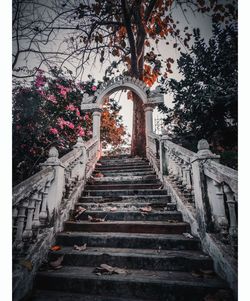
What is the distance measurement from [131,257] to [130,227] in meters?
0.62

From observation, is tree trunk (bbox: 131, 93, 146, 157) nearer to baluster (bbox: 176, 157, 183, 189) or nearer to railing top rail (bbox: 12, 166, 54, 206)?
baluster (bbox: 176, 157, 183, 189)

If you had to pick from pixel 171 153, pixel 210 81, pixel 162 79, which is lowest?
pixel 171 153

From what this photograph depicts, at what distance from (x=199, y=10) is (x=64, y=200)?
4431 mm

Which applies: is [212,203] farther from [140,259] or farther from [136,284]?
[136,284]

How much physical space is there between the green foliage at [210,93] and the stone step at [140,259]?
2.10 m

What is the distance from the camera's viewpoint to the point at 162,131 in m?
4.54

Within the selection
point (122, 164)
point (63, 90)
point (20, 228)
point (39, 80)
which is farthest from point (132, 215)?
point (63, 90)

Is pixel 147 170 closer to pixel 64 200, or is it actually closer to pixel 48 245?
pixel 64 200

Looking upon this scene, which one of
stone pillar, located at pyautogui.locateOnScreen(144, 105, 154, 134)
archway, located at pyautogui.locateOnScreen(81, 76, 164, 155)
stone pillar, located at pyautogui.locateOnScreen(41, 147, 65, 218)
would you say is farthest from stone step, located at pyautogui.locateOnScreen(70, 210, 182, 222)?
stone pillar, located at pyautogui.locateOnScreen(144, 105, 154, 134)

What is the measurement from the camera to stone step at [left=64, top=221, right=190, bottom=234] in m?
2.83

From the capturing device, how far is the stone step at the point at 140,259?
219 centimetres

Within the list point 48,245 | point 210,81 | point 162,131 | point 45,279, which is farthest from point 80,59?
point 45,279

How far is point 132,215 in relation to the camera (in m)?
3.22

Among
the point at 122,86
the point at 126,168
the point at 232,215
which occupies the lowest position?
the point at 232,215
